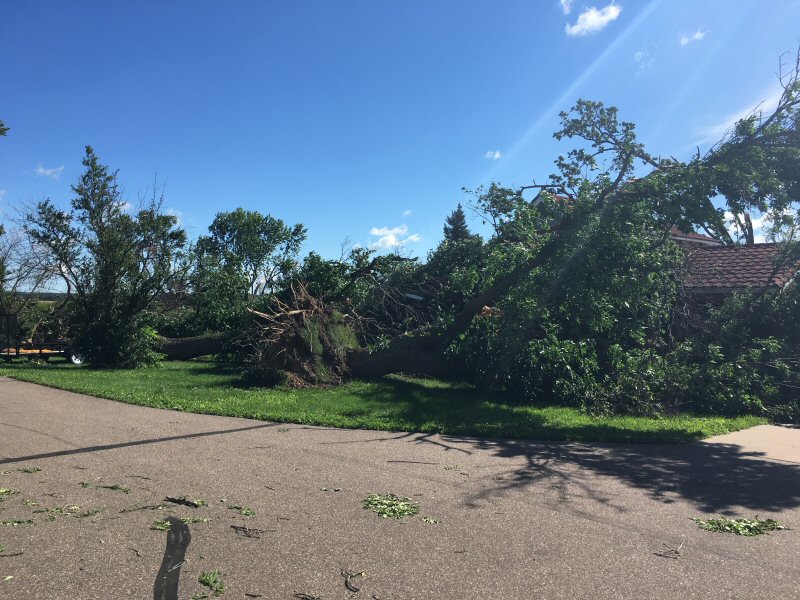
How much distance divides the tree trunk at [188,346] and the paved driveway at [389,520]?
12.2 metres

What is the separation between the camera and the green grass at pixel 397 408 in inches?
366

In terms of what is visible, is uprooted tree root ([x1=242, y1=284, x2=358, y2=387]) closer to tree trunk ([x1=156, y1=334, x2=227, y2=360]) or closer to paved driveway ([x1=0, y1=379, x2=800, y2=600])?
paved driveway ([x1=0, y1=379, x2=800, y2=600])

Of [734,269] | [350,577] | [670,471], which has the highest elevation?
[734,269]

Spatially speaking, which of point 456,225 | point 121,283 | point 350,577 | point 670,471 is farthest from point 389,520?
point 456,225

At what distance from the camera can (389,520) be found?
4.96 meters

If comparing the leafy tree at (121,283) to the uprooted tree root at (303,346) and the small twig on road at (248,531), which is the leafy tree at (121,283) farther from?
the small twig on road at (248,531)

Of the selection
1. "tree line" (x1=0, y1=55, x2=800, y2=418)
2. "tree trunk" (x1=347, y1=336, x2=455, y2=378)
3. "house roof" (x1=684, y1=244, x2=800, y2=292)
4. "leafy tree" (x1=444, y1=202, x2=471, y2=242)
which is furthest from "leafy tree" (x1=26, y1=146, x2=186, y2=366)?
"leafy tree" (x1=444, y1=202, x2=471, y2=242)

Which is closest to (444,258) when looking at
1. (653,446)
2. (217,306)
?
(217,306)

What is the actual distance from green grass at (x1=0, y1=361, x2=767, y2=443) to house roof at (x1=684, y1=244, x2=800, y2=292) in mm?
5424

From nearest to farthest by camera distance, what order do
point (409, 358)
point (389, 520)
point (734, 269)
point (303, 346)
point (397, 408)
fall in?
point (389, 520) < point (397, 408) < point (303, 346) < point (409, 358) < point (734, 269)

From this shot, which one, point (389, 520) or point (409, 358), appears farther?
point (409, 358)

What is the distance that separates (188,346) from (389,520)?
17.6 m

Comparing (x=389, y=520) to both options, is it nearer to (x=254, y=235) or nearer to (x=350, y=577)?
(x=350, y=577)

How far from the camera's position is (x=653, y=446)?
8492 mm
